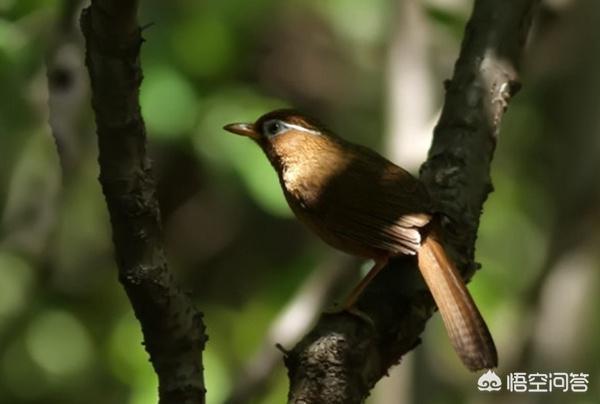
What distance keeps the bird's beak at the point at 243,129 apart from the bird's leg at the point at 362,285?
80 cm

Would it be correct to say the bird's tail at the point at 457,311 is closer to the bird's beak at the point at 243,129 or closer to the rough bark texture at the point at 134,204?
the rough bark texture at the point at 134,204

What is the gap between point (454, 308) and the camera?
2967 millimetres

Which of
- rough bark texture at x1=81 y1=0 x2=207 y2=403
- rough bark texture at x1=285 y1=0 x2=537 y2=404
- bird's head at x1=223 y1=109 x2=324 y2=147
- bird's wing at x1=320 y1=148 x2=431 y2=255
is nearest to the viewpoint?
rough bark texture at x1=81 y1=0 x2=207 y2=403

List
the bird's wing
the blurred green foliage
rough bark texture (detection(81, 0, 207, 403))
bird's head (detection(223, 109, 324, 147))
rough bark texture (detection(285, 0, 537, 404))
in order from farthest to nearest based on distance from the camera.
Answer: the blurred green foliage → bird's head (detection(223, 109, 324, 147)) → the bird's wing → rough bark texture (detection(285, 0, 537, 404)) → rough bark texture (detection(81, 0, 207, 403))

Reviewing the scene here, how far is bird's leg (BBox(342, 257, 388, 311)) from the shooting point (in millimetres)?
2886

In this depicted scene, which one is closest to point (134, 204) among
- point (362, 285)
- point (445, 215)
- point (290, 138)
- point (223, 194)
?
point (362, 285)

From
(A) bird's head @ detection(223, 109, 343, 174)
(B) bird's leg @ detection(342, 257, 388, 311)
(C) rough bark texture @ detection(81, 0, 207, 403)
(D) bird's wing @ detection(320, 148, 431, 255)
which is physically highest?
(A) bird's head @ detection(223, 109, 343, 174)

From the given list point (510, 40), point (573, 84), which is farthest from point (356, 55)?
point (510, 40)

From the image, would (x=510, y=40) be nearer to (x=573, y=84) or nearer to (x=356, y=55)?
(x=573, y=84)

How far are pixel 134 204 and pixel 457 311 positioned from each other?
3.55 ft

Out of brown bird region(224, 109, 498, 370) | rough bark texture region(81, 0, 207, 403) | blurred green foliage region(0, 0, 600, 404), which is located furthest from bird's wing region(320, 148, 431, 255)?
rough bark texture region(81, 0, 207, 403)

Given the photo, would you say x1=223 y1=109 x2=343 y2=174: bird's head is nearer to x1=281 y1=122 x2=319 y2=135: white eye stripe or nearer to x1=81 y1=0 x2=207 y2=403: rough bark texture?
x1=281 y1=122 x2=319 y2=135: white eye stripe

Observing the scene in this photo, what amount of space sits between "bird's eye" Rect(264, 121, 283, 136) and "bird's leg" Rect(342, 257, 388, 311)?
82cm

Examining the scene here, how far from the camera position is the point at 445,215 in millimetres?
3191
